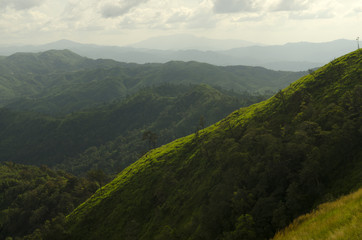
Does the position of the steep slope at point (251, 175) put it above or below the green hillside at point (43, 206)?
above

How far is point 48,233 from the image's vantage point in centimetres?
9712

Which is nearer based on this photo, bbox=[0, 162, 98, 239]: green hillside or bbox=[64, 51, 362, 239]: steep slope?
bbox=[64, 51, 362, 239]: steep slope

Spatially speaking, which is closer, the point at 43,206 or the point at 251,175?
the point at 251,175

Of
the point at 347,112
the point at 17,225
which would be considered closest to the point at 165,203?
the point at 347,112

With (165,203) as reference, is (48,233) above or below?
below

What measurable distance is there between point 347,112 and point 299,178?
25.4 meters

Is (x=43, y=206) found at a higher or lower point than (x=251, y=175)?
lower

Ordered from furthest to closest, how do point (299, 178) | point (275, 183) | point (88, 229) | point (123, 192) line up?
point (123, 192), point (88, 229), point (275, 183), point (299, 178)

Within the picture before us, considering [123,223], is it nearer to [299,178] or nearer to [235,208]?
[235,208]

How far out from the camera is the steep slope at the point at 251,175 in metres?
49.4

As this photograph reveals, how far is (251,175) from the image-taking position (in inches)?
2450

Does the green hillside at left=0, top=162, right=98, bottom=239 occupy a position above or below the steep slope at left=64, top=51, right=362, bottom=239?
below

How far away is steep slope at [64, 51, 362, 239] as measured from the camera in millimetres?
49406

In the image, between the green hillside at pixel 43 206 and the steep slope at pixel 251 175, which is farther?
the green hillside at pixel 43 206
